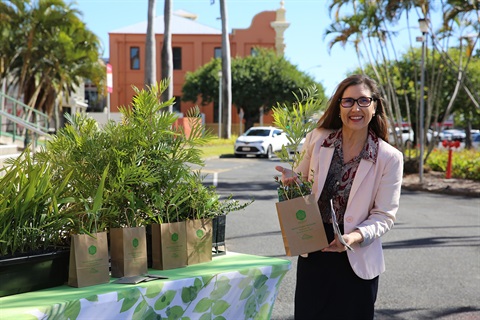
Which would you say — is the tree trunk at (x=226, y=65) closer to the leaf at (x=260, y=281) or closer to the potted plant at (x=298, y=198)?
the leaf at (x=260, y=281)

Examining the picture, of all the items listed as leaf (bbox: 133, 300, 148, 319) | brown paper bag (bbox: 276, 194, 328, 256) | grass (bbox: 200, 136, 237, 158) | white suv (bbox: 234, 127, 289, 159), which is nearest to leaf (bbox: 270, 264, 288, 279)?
brown paper bag (bbox: 276, 194, 328, 256)

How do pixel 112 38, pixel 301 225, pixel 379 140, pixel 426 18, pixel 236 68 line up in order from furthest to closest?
pixel 112 38 < pixel 236 68 < pixel 426 18 < pixel 379 140 < pixel 301 225

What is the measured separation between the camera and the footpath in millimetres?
17359

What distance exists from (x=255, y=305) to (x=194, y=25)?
60490 mm

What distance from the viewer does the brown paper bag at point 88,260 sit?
3369 mm

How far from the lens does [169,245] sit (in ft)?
12.5

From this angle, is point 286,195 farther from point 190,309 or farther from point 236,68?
point 236,68

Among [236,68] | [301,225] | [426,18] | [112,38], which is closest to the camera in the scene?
[301,225]

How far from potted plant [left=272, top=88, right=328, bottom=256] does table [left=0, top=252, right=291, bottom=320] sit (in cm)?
59

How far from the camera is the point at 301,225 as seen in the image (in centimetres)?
336

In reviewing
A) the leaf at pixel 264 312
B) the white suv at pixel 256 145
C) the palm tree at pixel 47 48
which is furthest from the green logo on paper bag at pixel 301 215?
the palm tree at pixel 47 48

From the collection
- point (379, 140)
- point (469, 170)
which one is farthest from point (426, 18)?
point (379, 140)

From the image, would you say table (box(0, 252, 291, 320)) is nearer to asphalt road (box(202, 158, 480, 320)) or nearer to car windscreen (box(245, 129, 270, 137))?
→ asphalt road (box(202, 158, 480, 320))

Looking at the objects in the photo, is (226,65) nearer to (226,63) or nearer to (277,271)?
(226,63)
